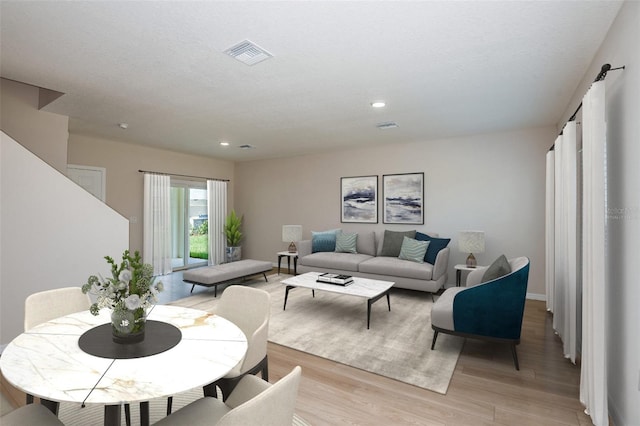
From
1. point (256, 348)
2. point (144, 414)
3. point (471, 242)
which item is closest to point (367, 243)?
point (471, 242)

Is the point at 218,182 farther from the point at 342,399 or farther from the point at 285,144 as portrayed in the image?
the point at 342,399

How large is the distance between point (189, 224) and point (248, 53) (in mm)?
5569

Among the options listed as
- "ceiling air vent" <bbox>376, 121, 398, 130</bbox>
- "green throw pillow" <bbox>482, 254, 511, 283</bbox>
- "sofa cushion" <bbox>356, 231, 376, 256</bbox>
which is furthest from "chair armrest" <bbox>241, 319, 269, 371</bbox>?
"sofa cushion" <bbox>356, 231, 376, 256</bbox>

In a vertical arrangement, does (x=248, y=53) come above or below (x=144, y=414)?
above

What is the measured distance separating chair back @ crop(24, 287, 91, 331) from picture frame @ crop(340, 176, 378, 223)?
4896 millimetres

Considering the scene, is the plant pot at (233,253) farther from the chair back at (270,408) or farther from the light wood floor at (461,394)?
the chair back at (270,408)

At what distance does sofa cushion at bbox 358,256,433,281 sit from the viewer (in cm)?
467

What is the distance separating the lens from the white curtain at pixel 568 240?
2693mm

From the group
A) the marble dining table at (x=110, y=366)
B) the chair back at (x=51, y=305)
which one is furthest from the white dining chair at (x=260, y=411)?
the chair back at (x=51, y=305)

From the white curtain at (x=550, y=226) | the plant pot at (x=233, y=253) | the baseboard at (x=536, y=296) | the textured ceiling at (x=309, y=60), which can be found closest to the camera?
the textured ceiling at (x=309, y=60)

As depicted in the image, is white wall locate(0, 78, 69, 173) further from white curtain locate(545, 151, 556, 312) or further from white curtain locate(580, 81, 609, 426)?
white curtain locate(545, 151, 556, 312)

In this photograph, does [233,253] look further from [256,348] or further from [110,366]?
[110,366]

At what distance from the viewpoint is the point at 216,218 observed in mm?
7609

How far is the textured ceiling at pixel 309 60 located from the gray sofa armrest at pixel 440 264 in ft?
6.35
